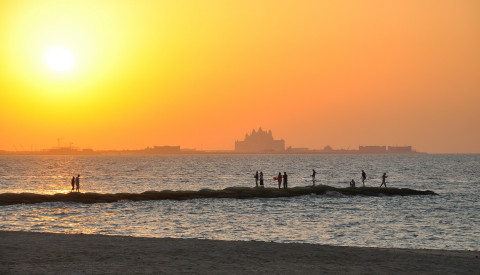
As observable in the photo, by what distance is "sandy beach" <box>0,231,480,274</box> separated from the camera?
→ 18.0 meters

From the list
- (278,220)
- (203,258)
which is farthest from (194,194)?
(203,258)

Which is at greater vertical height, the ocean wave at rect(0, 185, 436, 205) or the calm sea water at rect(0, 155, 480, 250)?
the ocean wave at rect(0, 185, 436, 205)

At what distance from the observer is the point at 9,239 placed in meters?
23.8

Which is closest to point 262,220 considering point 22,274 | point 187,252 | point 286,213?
point 286,213

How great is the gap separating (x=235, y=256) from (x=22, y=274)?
7508mm

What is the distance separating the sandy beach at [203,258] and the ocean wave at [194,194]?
98.5ft

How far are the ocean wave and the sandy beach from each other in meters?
30.0

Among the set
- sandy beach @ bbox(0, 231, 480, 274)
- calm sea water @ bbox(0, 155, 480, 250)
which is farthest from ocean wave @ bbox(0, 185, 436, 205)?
sandy beach @ bbox(0, 231, 480, 274)

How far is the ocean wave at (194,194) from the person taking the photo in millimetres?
53312

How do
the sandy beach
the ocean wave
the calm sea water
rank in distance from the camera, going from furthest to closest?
the ocean wave < the calm sea water < the sandy beach

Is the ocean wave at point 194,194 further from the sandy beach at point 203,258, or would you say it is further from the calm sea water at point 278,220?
the sandy beach at point 203,258

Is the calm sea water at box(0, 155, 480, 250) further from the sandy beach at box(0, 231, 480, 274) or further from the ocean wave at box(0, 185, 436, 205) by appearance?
the sandy beach at box(0, 231, 480, 274)

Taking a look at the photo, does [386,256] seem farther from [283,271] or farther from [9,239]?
[9,239]

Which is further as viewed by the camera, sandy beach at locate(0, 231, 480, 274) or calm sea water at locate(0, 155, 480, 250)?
calm sea water at locate(0, 155, 480, 250)
